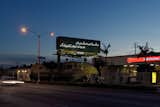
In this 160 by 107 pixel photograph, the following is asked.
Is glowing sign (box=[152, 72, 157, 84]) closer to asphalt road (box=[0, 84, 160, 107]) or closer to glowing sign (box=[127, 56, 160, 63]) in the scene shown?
glowing sign (box=[127, 56, 160, 63])

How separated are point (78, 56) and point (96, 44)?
221 inches

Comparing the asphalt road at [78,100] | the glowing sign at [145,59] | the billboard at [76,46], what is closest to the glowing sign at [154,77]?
the glowing sign at [145,59]

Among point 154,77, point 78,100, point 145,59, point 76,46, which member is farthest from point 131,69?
point 78,100

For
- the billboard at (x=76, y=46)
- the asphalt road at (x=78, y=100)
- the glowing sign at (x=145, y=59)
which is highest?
the billboard at (x=76, y=46)

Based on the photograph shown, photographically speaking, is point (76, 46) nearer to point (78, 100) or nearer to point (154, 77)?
point (154, 77)

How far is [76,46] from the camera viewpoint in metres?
73.6

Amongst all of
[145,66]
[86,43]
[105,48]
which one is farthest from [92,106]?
[105,48]

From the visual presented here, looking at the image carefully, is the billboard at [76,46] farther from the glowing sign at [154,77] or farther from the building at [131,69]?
the glowing sign at [154,77]

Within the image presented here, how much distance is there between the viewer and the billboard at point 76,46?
71.5 m

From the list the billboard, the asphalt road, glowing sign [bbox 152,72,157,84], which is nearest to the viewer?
the asphalt road

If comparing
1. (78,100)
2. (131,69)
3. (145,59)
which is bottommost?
(78,100)

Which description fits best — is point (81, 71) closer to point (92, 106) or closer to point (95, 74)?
point (95, 74)

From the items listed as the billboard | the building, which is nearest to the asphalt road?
the building

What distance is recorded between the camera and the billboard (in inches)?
2815
